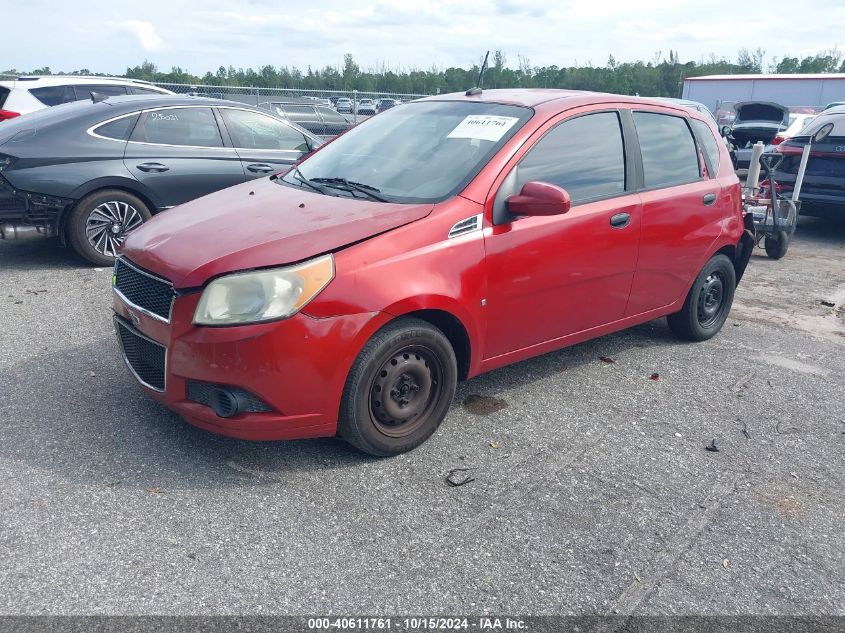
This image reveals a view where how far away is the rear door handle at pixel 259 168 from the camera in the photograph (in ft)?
24.6

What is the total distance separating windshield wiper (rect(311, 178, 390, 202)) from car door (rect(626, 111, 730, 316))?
175 centimetres

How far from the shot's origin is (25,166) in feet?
20.8

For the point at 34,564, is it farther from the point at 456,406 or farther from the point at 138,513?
the point at 456,406

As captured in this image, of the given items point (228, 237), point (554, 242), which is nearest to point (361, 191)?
point (228, 237)

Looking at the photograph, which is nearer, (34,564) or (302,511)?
(34,564)

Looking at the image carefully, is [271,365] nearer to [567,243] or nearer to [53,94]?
[567,243]

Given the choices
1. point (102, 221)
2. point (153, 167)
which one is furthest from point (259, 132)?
point (102, 221)

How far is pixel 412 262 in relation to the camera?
11.2 feet

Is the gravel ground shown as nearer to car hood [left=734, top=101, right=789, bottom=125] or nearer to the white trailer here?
car hood [left=734, top=101, right=789, bottom=125]

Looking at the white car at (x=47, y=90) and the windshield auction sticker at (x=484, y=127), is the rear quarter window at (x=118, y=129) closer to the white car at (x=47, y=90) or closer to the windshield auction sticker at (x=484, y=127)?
the white car at (x=47, y=90)

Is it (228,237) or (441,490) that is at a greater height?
(228,237)

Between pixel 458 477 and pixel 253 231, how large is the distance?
1.52 meters

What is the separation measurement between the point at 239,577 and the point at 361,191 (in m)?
2.11

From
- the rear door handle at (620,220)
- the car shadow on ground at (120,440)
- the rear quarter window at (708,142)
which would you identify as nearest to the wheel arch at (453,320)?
the car shadow on ground at (120,440)
